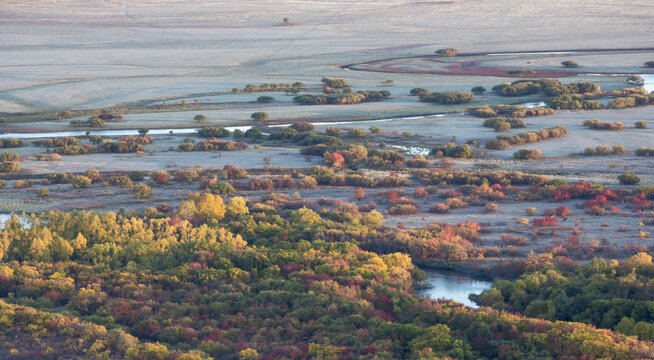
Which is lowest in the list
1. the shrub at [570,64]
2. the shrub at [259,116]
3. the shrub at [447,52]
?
the shrub at [259,116]

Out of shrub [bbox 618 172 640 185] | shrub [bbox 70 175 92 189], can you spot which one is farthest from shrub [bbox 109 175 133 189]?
shrub [bbox 618 172 640 185]

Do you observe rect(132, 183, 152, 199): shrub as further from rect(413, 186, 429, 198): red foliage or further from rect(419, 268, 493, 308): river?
rect(419, 268, 493, 308): river

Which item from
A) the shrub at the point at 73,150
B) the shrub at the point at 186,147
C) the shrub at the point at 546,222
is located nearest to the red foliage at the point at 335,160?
the shrub at the point at 186,147

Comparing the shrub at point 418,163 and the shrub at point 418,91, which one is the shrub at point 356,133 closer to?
the shrub at point 418,163

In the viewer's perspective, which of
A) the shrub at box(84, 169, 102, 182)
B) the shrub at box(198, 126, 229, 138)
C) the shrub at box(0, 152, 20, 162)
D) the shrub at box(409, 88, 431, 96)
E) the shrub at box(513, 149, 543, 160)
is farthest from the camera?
the shrub at box(409, 88, 431, 96)

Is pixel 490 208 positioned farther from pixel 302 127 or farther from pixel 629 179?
pixel 302 127
